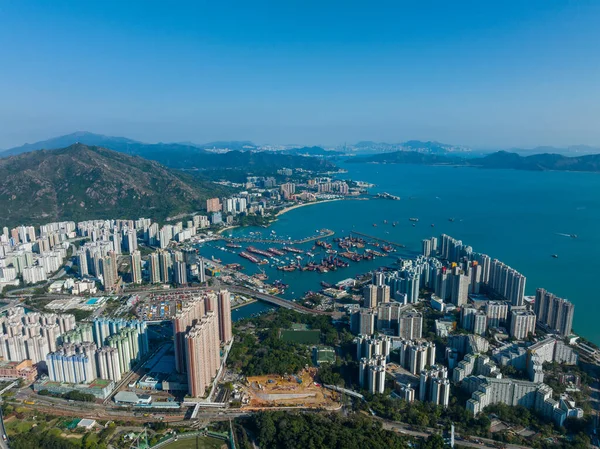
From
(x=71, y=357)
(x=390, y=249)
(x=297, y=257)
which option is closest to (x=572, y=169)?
(x=390, y=249)

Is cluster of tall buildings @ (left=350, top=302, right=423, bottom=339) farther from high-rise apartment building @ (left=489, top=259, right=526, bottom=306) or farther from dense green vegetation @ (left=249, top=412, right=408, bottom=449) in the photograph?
high-rise apartment building @ (left=489, top=259, right=526, bottom=306)

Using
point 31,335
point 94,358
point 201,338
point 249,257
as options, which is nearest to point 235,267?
point 249,257

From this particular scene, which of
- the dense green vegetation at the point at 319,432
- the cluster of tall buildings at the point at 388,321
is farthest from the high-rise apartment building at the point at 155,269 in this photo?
the dense green vegetation at the point at 319,432

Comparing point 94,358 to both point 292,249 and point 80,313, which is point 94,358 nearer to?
point 80,313

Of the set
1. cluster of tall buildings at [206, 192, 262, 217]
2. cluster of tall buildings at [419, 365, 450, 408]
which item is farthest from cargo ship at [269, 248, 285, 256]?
cluster of tall buildings at [419, 365, 450, 408]

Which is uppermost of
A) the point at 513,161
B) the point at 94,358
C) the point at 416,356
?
the point at 513,161

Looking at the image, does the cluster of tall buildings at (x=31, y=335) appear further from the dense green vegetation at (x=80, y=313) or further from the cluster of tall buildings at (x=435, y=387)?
the cluster of tall buildings at (x=435, y=387)
